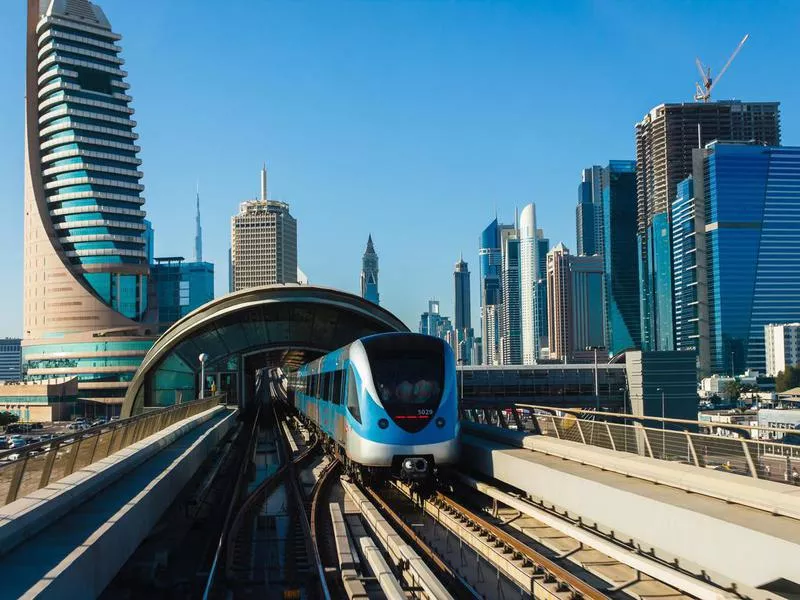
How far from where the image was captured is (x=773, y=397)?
95.2 metres

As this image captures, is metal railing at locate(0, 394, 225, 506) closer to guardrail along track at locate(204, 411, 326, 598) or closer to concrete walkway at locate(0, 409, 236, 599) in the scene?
concrete walkway at locate(0, 409, 236, 599)

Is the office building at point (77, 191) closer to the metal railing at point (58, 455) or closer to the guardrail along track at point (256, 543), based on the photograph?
the guardrail along track at point (256, 543)

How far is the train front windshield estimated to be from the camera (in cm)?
1688

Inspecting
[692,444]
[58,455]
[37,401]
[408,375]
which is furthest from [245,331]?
[37,401]

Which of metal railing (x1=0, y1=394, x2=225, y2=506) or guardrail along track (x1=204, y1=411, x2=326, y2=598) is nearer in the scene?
metal railing (x1=0, y1=394, x2=225, y2=506)

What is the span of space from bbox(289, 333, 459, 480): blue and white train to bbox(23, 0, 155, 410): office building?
117781 mm

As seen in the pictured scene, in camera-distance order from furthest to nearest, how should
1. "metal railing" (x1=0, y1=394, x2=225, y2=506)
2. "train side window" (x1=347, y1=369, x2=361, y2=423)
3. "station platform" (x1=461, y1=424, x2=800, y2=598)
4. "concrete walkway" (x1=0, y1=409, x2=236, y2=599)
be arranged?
"train side window" (x1=347, y1=369, x2=361, y2=423) < "metal railing" (x1=0, y1=394, x2=225, y2=506) < "station platform" (x1=461, y1=424, x2=800, y2=598) < "concrete walkway" (x1=0, y1=409, x2=236, y2=599)

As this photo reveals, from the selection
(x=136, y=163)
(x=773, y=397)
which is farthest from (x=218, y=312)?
(x=136, y=163)

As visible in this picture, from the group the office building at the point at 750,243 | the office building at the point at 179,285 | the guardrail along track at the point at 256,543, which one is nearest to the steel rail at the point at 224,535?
the guardrail along track at the point at 256,543

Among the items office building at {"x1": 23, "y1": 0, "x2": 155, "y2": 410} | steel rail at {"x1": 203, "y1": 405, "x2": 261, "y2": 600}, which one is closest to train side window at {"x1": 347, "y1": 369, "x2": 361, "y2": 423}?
steel rail at {"x1": 203, "y1": 405, "x2": 261, "y2": 600}

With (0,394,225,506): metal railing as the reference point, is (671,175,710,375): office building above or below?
above

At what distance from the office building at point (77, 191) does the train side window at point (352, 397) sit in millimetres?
116715

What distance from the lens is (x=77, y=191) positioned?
441 ft

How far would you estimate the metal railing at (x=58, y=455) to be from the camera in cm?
939
